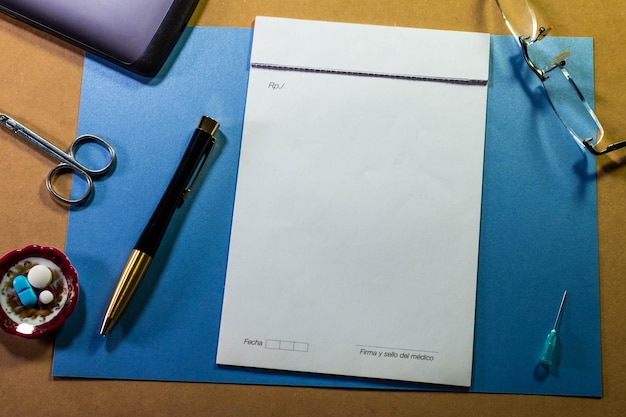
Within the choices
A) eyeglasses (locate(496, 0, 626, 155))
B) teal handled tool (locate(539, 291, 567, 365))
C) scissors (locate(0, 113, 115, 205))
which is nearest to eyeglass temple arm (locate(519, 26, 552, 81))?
eyeglasses (locate(496, 0, 626, 155))

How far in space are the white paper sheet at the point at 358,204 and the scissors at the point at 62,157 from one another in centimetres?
16

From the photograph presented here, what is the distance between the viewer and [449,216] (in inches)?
25.5

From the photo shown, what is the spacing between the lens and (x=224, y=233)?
0.65 m

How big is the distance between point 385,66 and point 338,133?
0.32 ft

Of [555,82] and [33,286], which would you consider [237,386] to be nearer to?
[33,286]

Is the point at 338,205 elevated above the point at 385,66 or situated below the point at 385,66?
below

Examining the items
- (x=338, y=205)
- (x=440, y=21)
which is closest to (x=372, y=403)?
(x=338, y=205)

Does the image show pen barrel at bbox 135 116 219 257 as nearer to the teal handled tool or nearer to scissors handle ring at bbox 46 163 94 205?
scissors handle ring at bbox 46 163 94 205

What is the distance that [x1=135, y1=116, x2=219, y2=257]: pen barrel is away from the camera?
2.07 feet

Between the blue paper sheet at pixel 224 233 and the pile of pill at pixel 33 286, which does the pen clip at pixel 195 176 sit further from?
the pile of pill at pixel 33 286

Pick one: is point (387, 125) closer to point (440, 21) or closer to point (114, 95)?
point (440, 21)

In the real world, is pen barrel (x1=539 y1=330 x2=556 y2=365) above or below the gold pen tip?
above

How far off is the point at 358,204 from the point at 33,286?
363 millimetres

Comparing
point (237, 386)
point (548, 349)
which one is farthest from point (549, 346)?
point (237, 386)
